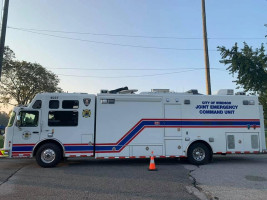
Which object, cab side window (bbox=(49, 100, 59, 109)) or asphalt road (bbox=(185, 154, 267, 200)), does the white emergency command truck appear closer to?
cab side window (bbox=(49, 100, 59, 109))

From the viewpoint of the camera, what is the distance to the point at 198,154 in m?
9.73

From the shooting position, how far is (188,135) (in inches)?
382

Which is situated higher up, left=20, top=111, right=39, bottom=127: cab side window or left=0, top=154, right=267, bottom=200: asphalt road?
left=20, top=111, right=39, bottom=127: cab side window

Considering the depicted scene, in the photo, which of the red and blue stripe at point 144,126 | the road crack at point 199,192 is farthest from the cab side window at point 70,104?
the road crack at point 199,192

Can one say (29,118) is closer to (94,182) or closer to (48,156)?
(48,156)

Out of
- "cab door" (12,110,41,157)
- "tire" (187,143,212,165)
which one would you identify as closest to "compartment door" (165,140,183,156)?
"tire" (187,143,212,165)

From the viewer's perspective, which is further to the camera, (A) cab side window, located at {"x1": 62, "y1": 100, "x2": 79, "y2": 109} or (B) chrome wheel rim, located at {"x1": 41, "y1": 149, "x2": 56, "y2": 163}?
(A) cab side window, located at {"x1": 62, "y1": 100, "x2": 79, "y2": 109}

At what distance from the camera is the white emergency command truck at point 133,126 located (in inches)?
354

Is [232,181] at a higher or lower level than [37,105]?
lower

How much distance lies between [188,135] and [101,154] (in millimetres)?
3742

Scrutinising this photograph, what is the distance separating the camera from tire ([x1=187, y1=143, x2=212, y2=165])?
31.6 feet

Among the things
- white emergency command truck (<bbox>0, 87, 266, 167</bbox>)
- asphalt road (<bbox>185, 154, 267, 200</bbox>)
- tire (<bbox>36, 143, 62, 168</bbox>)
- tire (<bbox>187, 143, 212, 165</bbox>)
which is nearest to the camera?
asphalt road (<bbox>185, 154, 267, 200</bbox>)

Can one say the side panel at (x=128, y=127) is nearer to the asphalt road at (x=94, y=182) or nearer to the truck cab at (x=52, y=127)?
the truck cab at (x=52, y=127)

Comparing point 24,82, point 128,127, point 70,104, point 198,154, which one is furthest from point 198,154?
point 24,82
